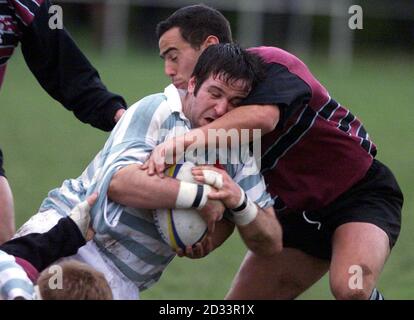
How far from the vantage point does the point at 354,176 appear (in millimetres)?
5766

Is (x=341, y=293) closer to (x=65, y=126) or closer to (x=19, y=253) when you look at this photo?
(x=19, y=253)

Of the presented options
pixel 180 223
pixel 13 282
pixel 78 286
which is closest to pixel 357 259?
pixel 180 223

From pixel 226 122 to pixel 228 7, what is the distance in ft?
83.1

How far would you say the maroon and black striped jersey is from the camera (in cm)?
539

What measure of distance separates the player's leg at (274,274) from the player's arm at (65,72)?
3.61ft

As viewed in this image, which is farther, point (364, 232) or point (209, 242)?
point (364, 232)

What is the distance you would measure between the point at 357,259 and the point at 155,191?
1.23 metres

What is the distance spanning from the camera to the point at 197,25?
5578 millimetres

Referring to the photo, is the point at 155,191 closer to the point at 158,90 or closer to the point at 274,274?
the point at 274,274

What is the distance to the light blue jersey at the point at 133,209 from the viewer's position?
190 inches

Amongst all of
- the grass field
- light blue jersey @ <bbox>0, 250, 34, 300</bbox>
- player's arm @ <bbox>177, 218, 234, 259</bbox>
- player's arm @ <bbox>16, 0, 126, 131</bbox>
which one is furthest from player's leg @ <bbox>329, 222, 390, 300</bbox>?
the grass field

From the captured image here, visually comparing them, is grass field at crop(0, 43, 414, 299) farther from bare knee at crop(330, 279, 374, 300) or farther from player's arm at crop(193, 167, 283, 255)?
player's arm at crop(193, 167, 283, 255)

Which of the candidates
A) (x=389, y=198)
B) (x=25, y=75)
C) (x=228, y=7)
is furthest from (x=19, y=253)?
(x=228, y=7)
